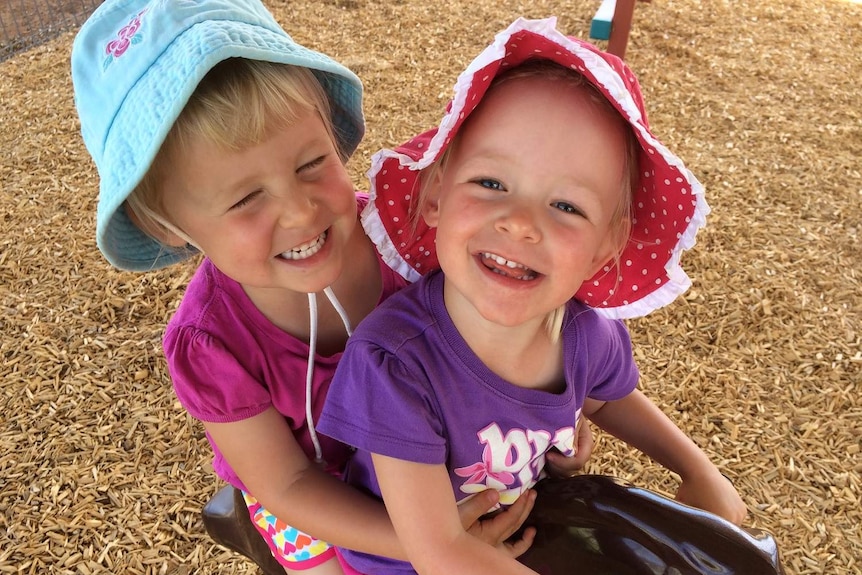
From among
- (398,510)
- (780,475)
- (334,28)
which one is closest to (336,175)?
(398,510)

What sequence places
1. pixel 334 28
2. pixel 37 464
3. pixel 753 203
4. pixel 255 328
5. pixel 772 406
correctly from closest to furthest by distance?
pixel 255 328, pixel 37 464, pixel 772 406, pixel 753 203, pixel 334 28

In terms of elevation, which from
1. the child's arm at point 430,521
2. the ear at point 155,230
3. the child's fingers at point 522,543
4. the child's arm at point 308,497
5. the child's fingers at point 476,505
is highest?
the ear at point 155,230

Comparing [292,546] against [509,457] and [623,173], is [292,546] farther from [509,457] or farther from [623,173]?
[623,173]

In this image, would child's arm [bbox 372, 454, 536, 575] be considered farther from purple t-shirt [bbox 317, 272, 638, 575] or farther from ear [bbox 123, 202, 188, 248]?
ear [bbox 123, 202, 188, 248]

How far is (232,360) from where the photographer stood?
1.36 metres

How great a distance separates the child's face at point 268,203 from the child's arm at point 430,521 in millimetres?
395

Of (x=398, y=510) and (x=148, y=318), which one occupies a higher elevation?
(x=398, y=510)

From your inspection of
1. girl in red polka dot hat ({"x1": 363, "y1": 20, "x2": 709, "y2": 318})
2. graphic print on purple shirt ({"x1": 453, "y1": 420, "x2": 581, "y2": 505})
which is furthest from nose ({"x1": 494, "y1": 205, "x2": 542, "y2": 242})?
graphic print on purple shirt ({"x1": 453, "y1": 420, "x2": 581, "y2": 505})

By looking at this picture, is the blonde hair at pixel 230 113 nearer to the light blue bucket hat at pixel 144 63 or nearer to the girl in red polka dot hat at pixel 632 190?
the light blue bucket hat at pixel 144 63

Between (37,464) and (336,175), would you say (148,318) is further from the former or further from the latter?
(336,175)

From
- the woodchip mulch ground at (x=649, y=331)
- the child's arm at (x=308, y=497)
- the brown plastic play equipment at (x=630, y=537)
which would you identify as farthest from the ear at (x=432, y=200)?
the woodchip mulch ground at (x=649, y=331)

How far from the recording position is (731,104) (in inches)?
175

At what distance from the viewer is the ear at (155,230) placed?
4.35 feet

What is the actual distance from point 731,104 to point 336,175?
3838mm
